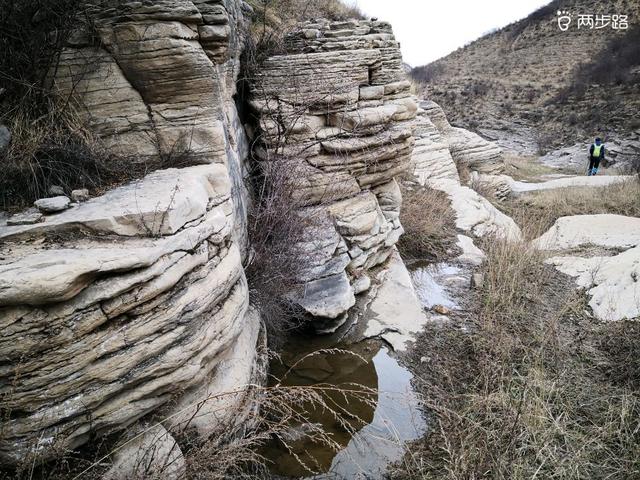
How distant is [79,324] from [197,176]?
1.49 metres

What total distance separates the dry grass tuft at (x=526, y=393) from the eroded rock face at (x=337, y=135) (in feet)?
4.63

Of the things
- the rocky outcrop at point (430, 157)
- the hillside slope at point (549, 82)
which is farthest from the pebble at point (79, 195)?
the hillside slope at point (549, 82)

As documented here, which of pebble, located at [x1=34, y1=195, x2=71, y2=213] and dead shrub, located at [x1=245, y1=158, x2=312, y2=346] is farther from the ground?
pebble, located at [x1=34, y1=195, x2=71, y2=213]

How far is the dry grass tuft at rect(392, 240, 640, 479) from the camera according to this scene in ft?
8.86

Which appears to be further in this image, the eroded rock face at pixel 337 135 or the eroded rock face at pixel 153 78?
the eroded rock face at pixel 337 135

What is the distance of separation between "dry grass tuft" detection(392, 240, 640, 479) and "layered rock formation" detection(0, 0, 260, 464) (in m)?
1.73

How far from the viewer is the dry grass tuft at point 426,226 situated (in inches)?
273

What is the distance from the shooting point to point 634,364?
361 cm

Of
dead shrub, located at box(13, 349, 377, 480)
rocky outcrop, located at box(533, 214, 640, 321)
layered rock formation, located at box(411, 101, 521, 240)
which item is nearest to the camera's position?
dead shrub, located at box(13, 349, 377, 480)

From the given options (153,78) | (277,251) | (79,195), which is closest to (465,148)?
(277,251)

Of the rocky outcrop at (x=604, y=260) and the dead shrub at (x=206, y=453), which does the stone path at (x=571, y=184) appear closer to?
the rocky outcrop at (x=604, y=260)

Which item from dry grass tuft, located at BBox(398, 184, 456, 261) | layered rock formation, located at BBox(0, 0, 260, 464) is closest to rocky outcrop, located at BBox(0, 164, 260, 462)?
layered rock formation, located at BBox(0, 0, 260, 464)

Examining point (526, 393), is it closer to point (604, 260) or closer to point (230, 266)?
point (230, 266)

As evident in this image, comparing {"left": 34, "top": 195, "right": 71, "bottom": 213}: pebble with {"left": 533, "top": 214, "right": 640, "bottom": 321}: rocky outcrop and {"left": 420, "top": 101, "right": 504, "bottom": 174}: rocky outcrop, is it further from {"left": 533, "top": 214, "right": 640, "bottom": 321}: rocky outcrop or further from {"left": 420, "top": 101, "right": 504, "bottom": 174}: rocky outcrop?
{"left": 420, "top": 101, "right": 504, "bottom": 174}: rocky outcrop
